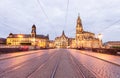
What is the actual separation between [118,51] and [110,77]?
88.1 ft

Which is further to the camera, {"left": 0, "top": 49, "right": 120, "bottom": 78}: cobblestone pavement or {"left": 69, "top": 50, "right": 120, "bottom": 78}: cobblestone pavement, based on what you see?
{"left": 69, "top": 50, "right": 120, "bottom": 78}: cobblestone pavement

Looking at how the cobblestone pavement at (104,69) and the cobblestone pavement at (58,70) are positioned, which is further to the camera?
the cobblestone pavement at (104,69)

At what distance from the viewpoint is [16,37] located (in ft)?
643

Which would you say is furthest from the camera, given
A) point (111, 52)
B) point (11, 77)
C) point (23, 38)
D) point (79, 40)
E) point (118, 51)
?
point (23, 38)

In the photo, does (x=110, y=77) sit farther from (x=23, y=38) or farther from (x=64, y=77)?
(x=23, y=38)

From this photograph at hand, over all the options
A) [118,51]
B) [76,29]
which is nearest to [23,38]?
[76,29]

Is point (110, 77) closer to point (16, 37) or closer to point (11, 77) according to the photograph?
point (11, 77)

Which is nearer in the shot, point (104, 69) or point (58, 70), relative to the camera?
point (58, 70)

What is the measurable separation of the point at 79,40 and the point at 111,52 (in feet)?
466

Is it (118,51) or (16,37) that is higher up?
(16,37)

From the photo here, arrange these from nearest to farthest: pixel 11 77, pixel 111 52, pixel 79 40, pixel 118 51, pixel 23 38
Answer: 1. pixel 11 77
2. pixel 118 51
3. pixel 111 52
4. pixel 79 40
5. pixel 23 38

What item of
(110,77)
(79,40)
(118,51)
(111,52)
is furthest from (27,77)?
(79,40)

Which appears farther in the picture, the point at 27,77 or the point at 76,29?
the point at 76,29

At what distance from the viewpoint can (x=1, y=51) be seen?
44625 millimetres
